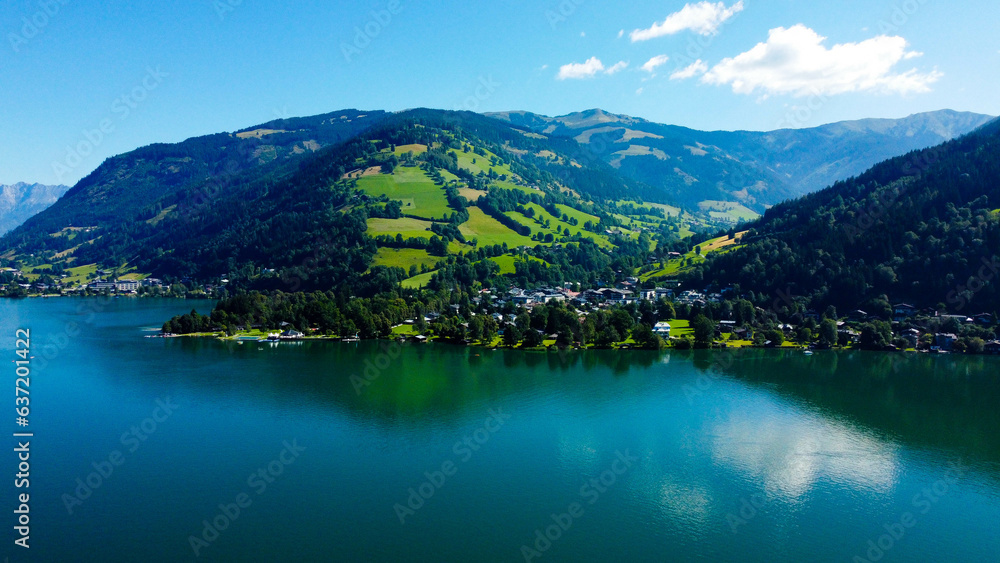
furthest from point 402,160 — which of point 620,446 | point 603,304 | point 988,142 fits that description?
point 620,446

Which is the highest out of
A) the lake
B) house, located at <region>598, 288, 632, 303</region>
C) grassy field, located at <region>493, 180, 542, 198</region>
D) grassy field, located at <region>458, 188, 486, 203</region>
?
grassy field, located at <region>493, 180, 542, 198</region>

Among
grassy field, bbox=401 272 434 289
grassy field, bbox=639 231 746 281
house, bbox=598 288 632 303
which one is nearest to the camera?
house, bbox=598 288 632 303

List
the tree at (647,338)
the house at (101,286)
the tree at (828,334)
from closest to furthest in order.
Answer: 1. the tree at (828,334)
2. the tree at (647,338)
3. the house at (101,286)

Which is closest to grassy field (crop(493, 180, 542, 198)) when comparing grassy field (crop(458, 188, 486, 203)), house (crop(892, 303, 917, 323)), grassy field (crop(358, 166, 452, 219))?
grassy field (crop(458, 188, 486, 203))

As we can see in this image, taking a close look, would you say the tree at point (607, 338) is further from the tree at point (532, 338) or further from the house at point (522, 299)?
the house at point (522, 299)

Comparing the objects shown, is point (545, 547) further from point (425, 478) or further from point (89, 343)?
point (89, 343)

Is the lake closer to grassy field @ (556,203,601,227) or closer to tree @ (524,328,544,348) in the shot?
tree @ (524,328,544,348)

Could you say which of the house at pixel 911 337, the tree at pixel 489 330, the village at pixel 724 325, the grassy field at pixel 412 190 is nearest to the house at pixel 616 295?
the village at pixel 724 325
